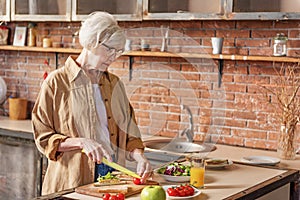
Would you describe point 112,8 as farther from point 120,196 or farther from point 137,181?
point 120,196

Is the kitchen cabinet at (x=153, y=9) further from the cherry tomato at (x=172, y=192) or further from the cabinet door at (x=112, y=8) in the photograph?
the cherry tomato at (x=172, y=192)

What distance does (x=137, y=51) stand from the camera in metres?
4.42

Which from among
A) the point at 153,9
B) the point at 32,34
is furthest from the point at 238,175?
the point at 32,34

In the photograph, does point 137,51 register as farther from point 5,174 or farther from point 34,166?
point 5,174

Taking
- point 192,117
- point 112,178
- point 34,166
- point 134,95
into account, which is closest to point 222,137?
point 192,117

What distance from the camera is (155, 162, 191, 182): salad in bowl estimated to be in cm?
292

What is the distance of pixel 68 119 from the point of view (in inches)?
119

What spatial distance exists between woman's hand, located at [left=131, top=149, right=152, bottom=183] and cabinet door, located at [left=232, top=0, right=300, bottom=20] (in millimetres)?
1219

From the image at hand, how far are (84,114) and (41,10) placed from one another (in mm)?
1979

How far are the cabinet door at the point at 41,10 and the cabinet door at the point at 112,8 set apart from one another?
0.08 metres

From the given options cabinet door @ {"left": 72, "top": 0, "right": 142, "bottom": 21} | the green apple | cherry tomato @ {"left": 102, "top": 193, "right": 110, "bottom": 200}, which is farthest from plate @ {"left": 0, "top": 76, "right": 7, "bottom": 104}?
the green apple

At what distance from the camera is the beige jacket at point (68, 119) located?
2.99m

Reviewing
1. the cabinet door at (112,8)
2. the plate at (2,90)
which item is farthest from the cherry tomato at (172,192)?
the plate at (2,90)

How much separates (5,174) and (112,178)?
6.97 ft
